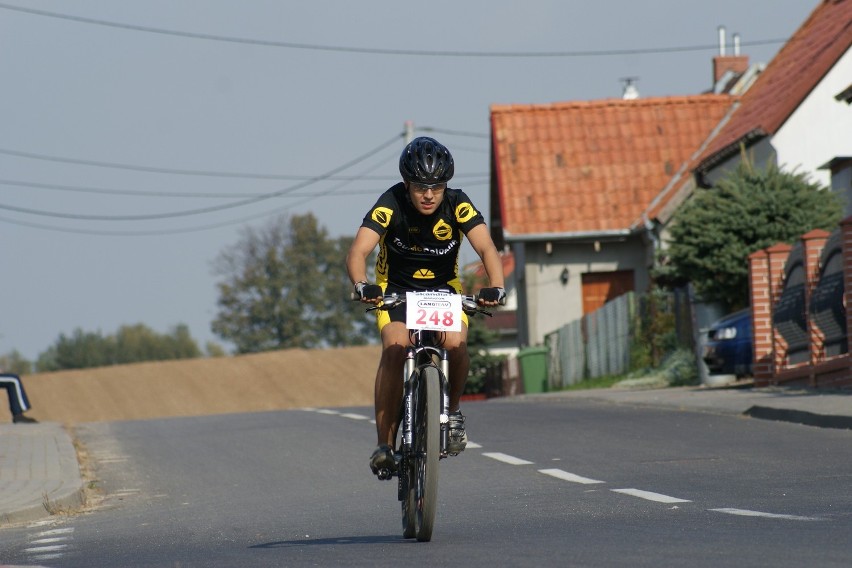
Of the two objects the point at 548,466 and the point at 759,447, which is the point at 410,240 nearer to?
the point at 548,466

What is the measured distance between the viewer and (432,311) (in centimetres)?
842

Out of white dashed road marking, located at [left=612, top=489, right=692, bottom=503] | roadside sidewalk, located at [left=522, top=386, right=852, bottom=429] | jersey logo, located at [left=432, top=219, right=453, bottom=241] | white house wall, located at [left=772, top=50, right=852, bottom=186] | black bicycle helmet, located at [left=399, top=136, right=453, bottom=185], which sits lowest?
white dashed road marking, located at [left=612, top=489, right=692, bottom=503]

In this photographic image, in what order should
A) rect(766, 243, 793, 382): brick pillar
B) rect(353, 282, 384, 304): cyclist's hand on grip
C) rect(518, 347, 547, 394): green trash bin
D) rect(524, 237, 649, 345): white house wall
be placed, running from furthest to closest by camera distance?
1. rect(524, 237, 649, 345): white house wall
2. rect(518, 347, 547, 394): green trash bin
3. rect(766, 243, 793, 382): brick pillar
4. rect(353, 282, 384, 304): cyclist's hand on grip

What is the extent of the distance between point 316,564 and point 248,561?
17.8 inches

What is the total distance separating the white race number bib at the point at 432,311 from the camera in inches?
331

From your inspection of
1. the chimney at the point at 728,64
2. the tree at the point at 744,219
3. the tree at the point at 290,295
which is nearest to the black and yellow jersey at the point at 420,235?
the tree at the point at 744,219

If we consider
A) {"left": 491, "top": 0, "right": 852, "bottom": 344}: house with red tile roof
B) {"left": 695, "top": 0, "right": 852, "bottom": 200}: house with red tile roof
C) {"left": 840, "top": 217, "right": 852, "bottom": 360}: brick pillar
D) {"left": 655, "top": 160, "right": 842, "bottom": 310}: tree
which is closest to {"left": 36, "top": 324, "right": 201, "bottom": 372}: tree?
{"left": 491, "top": 0, "right": 852, "bottom": 344}: house with red tile roof

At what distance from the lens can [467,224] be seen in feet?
28.4

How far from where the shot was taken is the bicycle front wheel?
803 cm

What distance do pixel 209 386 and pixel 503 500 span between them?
63299 millimetres

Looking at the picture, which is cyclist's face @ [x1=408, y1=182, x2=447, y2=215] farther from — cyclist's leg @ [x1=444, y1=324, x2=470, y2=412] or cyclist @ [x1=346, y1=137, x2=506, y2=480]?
cyclist's leg @ [x1=444, y1=324, x2=470, y2=412]

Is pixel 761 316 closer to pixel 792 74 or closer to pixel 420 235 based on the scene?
pixel 792 74

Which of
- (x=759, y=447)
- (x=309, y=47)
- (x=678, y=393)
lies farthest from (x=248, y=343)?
(x=759, y=447)

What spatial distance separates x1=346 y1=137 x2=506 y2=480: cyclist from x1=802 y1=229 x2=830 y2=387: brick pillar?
46.8 ft
